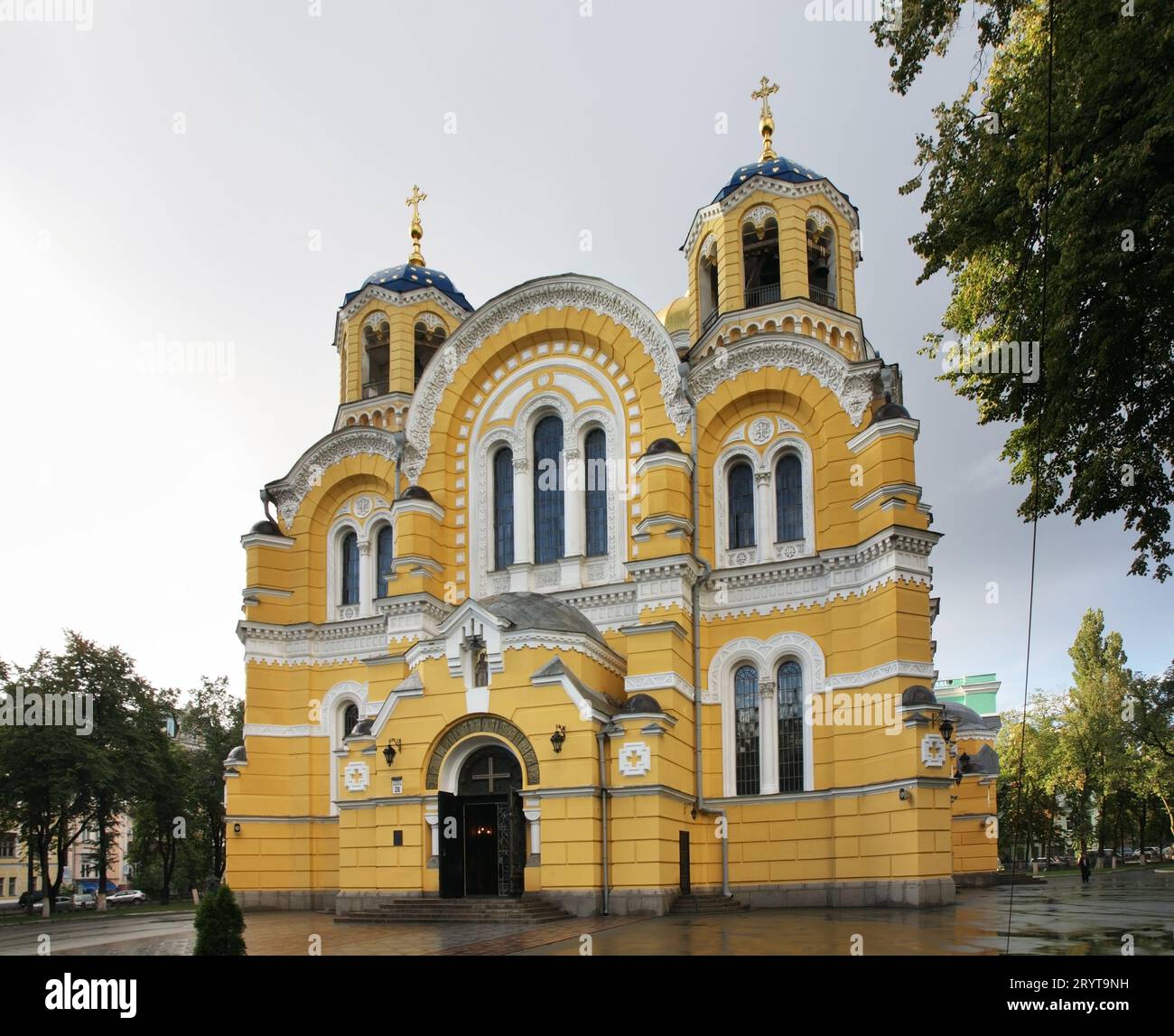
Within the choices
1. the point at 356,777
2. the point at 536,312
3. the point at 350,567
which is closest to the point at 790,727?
the point at 356,777

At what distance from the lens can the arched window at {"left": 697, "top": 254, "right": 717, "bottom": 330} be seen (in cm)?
3259

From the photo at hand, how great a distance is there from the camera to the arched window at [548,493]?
97.5ft

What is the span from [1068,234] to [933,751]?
1267 centimetres

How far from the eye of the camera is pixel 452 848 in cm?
2455

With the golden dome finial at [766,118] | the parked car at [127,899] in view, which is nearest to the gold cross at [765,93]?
the golden dome finial at [766,118]

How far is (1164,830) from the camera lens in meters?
81.0

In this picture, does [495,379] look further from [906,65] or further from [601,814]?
[906,65]

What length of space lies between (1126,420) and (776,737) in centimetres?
1199

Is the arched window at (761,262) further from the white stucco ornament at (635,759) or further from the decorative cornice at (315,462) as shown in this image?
the white stucco ornament at (635,759)

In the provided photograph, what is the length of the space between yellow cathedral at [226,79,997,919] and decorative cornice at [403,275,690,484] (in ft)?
0.26

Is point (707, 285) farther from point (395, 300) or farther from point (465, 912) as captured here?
point (465, 912)

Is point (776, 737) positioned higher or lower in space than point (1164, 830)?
higher

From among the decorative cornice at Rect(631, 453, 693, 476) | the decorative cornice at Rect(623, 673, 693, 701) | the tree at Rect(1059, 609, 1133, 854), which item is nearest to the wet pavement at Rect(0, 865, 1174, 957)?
the decorative cornice at Rect(623, 673, 693, 701)
